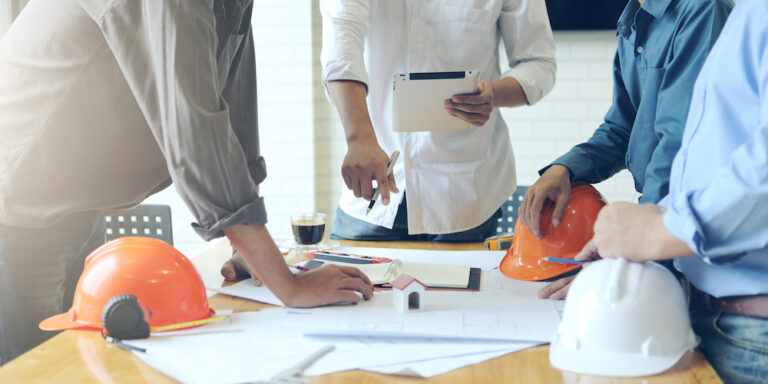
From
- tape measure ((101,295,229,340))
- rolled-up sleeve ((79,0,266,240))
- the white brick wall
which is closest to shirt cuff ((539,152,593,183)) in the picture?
rolled-up sleeve ((79,0,266,240))

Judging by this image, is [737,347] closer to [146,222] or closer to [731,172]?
[731,172]

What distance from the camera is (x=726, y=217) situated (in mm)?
872

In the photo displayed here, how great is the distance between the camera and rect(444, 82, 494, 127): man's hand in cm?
169

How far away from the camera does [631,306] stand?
2.92 feet

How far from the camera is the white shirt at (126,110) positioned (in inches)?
41.3

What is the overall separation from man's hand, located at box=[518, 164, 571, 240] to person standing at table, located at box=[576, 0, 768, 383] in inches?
15.3

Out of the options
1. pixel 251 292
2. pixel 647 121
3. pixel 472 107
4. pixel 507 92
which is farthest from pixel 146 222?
pixel 647 121

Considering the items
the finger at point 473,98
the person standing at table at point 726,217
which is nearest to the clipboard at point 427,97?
the finger at point 473,98

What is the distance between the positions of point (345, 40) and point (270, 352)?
40.3 inches

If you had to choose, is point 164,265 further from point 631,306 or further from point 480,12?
point 480,12

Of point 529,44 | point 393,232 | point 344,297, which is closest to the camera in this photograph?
point 344,297

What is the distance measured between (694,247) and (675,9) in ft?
2.04

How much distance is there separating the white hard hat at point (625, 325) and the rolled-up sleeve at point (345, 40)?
978 mm

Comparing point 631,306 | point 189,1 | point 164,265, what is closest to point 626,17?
point 631,306
